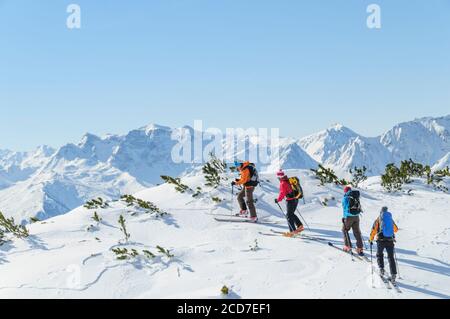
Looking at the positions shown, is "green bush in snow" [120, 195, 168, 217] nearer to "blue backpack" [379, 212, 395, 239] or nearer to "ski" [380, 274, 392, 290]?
"blue backpack" [379, 212, 395, 239]

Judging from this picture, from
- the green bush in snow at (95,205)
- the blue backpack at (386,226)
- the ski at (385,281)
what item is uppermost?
the blue backpack at (386,226)

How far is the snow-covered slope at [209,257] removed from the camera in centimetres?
1091

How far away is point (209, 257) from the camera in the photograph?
510 inches

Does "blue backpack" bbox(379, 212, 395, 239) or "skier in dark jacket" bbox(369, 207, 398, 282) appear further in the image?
"blue backpack" bbox(379, 212, 395, 239)

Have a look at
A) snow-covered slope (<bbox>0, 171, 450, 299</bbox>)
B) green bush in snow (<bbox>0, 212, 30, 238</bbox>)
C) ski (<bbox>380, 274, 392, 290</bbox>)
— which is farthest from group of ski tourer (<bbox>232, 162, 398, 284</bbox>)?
green bush in snow (<bbox>0, 212, 30, 238</bbox>)

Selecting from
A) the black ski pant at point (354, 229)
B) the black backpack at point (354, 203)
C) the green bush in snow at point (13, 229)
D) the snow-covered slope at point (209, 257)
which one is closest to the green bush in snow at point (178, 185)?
the snow-covered slope at point (209, 257)

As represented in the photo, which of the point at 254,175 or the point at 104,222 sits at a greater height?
the point at 254,175

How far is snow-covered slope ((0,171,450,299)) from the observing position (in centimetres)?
1091

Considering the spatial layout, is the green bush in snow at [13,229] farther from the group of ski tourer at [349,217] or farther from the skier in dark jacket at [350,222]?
the skier in dark jacket at [350,222]
